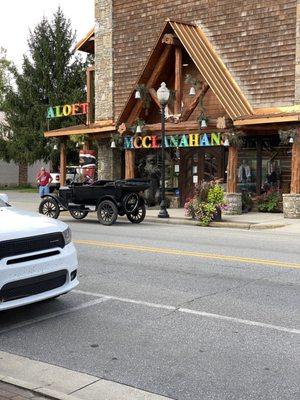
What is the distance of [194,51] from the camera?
20781mm

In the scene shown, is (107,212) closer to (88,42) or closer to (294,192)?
(294,192)

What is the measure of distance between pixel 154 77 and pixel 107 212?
8034 millimetres

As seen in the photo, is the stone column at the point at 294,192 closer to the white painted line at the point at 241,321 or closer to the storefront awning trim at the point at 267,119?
the storefront awning trim at the point at 267,119

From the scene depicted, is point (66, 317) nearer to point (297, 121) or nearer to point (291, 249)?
point (291, 249)

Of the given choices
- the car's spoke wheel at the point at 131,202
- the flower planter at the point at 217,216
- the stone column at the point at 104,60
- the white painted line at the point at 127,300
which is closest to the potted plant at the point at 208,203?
the flower planter at the point at 217,216

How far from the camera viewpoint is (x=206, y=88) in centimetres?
2122

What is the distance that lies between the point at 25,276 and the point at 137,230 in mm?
9509

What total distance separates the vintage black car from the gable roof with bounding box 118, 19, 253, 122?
5.03 meters

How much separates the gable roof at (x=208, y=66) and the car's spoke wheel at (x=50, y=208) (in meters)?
6.85

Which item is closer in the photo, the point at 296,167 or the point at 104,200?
the point at 104,200

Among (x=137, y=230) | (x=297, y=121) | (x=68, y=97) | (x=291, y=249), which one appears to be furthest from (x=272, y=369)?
(x=68, y=97)

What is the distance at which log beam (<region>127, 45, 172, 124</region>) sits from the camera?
21.9 meters

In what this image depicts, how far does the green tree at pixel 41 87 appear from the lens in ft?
134

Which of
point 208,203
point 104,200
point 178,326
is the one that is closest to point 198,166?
point 208,203
